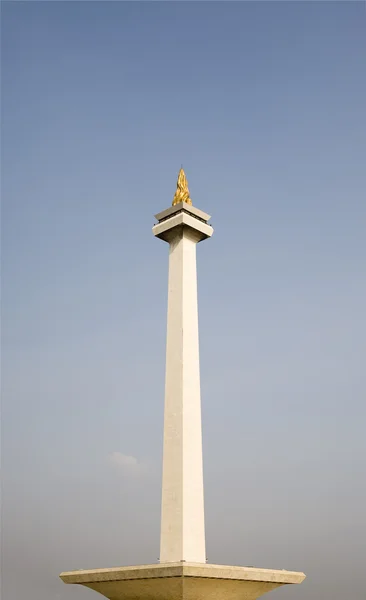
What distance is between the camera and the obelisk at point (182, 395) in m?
18.1

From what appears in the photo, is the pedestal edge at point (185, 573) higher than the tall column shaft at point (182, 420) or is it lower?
lower

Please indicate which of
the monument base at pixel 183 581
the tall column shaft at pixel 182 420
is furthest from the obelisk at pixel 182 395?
the monument base at pixel 183 581

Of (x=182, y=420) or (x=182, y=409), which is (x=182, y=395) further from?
(x=182, y=420)

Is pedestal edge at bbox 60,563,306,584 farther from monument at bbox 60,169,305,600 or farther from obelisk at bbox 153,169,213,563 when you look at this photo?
obelisk at bbox 153,169,213,563

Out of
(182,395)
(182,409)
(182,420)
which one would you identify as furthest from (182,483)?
(182,395)

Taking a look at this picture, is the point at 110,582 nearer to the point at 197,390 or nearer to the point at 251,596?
the point at 251,596

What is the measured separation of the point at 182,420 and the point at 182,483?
189cm

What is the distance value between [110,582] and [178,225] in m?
11.4

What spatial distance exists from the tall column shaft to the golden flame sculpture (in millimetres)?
1350

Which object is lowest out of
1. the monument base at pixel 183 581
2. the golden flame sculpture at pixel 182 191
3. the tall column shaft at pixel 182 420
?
the monument base at pixel 183 581

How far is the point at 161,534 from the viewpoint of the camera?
60.7 ft

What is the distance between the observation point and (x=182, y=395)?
1947cm

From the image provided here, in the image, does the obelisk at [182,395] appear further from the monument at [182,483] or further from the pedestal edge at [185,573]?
the pedestal edge at [185,573]

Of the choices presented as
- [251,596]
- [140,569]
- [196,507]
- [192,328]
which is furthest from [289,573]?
[192,328]
